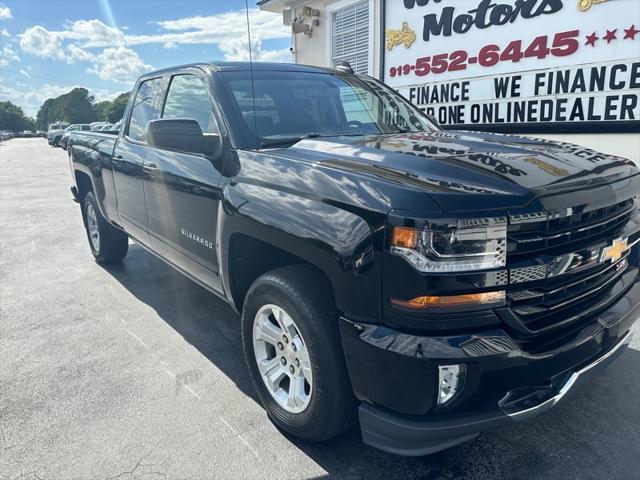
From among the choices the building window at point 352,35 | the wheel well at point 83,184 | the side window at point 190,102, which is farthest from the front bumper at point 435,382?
the building window at point 352,35

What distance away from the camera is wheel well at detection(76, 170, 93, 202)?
5.29m

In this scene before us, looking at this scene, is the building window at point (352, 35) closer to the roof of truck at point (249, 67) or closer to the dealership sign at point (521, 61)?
the dealership sign at point (521, 61)

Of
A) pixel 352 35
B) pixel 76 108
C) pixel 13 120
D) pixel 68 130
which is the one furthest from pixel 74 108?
pixel 352 35

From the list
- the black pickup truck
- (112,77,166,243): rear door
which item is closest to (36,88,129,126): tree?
(112,77,166,243): rear door

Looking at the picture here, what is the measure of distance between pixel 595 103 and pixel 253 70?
4.30 m

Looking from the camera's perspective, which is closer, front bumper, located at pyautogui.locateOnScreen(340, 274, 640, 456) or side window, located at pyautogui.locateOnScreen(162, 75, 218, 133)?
front bumper, located at pyautogui.locateOnScreen(340, 274, 640, 456)

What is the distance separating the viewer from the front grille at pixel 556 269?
180cm

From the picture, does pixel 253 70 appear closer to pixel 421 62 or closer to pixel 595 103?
pixel 595 103

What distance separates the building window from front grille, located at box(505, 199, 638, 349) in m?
7.18

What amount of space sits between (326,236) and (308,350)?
1.72 ft

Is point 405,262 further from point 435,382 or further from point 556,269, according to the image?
point 556,269

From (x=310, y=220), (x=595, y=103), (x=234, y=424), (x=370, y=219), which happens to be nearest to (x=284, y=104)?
(x=310, y=220)

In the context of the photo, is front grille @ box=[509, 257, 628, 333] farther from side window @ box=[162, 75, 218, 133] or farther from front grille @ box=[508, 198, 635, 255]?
side window @ box=[162, 75, 218, 133]

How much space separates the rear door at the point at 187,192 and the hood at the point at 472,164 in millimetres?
658
